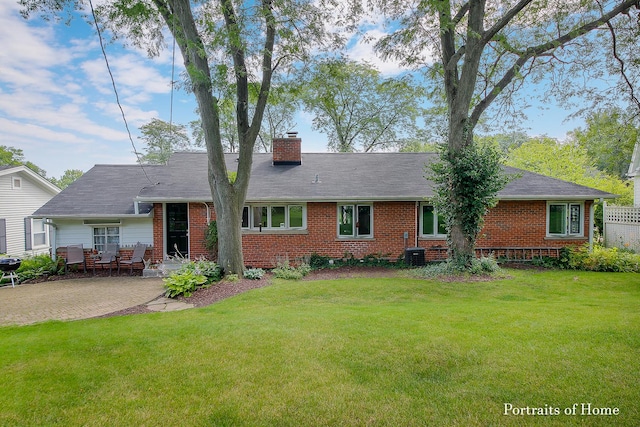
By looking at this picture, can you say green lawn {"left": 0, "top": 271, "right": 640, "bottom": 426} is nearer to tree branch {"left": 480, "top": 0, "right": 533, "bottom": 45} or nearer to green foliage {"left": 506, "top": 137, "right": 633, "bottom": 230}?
tree branch {"left": 480, "top": 0, "right": 533, "bottom": 45}

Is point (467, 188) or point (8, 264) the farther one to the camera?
point (467, 188)

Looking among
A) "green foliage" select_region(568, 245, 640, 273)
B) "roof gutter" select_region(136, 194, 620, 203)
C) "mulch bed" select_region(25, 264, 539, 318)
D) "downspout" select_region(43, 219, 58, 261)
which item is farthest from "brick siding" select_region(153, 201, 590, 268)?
"downspout" select_region(43, 219, 58, 261)

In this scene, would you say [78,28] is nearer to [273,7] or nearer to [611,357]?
[273,7]

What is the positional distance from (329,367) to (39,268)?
495 inches

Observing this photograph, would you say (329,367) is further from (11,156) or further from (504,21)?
(11,156)

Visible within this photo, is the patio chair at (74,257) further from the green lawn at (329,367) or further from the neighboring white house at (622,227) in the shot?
the neighboring white house at (622,227)

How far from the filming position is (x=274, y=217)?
12.3m

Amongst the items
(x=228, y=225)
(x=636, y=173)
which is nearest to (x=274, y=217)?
(x=228, y=225)

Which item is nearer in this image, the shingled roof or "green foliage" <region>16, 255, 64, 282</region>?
"green foliage" <region>16, 255, 64, 282</region>

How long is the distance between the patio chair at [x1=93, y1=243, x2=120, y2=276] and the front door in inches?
69.0

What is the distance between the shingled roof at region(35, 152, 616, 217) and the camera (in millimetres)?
11695

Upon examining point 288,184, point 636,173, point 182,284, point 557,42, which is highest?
point 557,42

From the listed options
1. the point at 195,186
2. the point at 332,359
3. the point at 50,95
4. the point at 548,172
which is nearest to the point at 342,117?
the point at 548,172

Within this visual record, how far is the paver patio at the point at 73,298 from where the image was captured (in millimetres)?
6984
